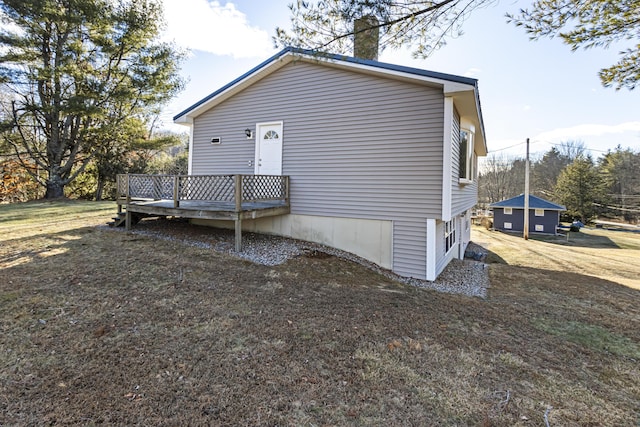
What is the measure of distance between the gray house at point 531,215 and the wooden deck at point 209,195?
24410 millimetres

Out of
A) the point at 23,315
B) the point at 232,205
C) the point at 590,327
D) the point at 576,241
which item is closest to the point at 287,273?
the point at 232,205

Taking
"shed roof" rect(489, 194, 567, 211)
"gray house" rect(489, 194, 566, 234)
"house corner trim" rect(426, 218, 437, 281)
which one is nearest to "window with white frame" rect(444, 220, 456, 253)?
"house corner trim" rect(426, 218, 437, 281)

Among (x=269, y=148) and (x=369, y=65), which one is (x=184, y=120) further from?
(x=369, y=65)

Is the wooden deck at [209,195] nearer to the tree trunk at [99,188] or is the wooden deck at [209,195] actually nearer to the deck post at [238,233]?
the deck post at [238,233]

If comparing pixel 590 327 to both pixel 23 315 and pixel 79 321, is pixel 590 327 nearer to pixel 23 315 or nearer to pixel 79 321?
pixel 79 321

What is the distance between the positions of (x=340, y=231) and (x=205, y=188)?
11.1ft

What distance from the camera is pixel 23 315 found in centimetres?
333

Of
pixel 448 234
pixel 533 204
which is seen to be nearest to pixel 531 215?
pixel 533 204

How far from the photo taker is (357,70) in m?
7.08

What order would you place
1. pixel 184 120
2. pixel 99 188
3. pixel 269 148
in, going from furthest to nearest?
pixel 99 188
pixel 184 120
pixel 269 148

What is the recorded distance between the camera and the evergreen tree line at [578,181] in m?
31.1

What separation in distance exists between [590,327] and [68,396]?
6049 mm

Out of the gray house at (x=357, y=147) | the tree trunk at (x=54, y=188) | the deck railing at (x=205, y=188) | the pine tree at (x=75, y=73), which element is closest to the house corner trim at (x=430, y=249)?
the gray house at (x=357, y=147)

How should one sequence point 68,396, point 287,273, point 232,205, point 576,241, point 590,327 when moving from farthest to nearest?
point 576,241 → point 232,205 → point 287,273 → point 590,327 → point 68,396
